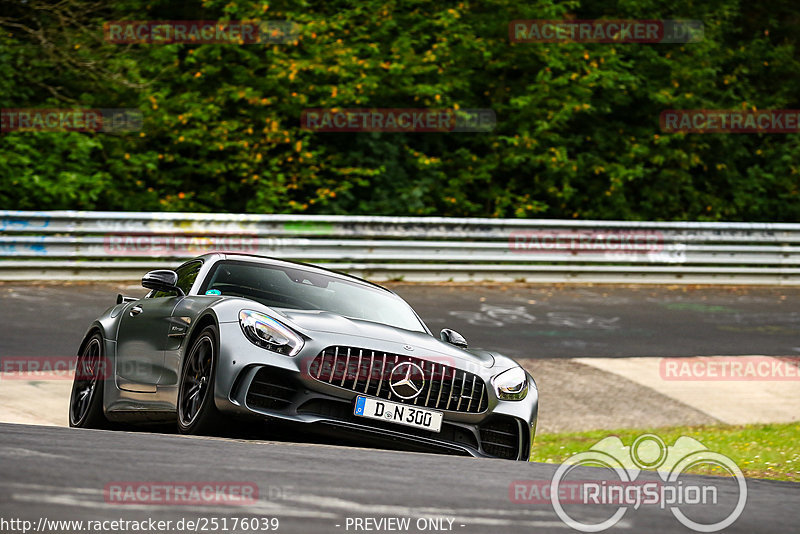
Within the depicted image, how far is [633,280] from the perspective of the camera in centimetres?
1942

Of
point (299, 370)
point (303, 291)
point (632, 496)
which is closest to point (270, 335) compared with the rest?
point (299, 370)

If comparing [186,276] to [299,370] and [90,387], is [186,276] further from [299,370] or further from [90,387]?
[299,370]

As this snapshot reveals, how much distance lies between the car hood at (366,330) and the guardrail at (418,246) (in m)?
10.5

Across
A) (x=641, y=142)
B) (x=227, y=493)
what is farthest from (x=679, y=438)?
(x=641, y=142)

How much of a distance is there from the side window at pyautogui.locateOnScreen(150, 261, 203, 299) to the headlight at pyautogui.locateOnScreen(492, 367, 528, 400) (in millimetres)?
2262

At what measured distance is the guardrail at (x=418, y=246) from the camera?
16.6 m

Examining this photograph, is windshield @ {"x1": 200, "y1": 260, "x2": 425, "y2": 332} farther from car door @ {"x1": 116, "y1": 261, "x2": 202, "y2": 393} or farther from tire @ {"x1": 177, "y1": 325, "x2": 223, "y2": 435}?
tire @ {"x1": 177, "y1": 325, "x2": 223, "y2": 435}

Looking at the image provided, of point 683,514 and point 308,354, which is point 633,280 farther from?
point 683,514

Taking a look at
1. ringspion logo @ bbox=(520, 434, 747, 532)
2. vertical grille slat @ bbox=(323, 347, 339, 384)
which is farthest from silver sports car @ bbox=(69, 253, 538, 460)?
ringspion logo @ bbox=(520, 434, 747, 532)

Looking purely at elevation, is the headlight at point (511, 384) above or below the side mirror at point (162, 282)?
below

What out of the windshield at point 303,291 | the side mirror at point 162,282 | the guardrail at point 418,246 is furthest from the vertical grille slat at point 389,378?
the guardrail at point 418,246

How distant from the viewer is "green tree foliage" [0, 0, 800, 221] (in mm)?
20094

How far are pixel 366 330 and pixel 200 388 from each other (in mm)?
1002

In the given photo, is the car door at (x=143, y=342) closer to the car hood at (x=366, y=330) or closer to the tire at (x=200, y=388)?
the tire at (x=200, y=388)
